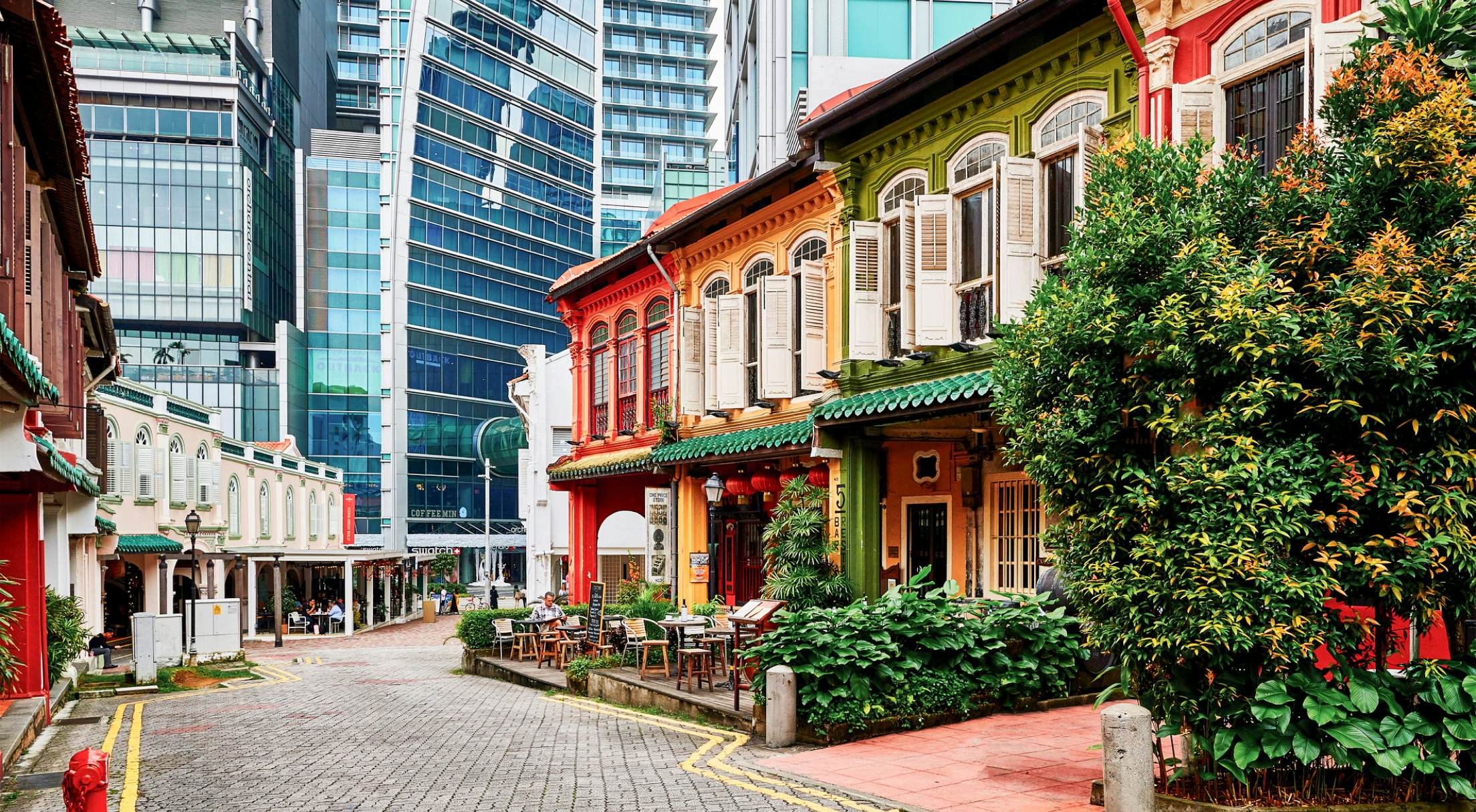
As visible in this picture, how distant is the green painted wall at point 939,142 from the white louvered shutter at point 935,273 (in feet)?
1.23

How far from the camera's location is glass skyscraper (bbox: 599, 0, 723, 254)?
379ft

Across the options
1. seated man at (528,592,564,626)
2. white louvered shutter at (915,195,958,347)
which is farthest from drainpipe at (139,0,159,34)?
white louvered shutter at (915,195,958,347)

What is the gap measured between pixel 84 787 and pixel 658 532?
16.6 m

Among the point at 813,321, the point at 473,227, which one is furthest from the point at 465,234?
the point at 813,321

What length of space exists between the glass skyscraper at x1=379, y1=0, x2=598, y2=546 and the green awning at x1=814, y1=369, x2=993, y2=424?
63.4 meters

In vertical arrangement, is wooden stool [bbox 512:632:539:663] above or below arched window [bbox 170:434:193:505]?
below

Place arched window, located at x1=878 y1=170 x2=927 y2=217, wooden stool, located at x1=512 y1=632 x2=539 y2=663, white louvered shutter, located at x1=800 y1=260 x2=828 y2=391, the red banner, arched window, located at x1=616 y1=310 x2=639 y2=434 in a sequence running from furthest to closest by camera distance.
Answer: the red banner → arched window, located at x1=616 y1=310 x2=639 y2=434 → wooden stool, located at x1=512 y1=632 x2=539 y2=663 → white louvered shutter, located at x1=800 y1=260 x2=828 y2=391 → arched window, located at x1=878 y1=170 x2=927 y2=217

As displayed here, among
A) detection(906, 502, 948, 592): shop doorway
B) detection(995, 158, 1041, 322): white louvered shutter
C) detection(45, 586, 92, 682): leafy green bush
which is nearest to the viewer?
detection(995, 158, 1041, 322): white louvered shutter

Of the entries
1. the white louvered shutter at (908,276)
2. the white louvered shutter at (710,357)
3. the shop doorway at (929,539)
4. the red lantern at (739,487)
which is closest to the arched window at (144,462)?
the white louvered shutter at (710,357)

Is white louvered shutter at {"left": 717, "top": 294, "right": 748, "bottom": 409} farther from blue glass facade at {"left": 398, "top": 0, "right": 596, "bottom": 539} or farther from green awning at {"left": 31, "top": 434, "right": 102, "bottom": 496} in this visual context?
blue glass facade at {"left": 398, "top": 0, "right": 596, "bottom": 539}

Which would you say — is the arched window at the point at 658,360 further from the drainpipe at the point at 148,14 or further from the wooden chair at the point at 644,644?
the drainpipe at the point at 148,14

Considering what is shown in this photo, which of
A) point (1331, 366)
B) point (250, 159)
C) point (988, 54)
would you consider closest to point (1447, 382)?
point (1331, 366)

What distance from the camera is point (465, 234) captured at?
82125 mm

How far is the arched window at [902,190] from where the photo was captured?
14.9m
